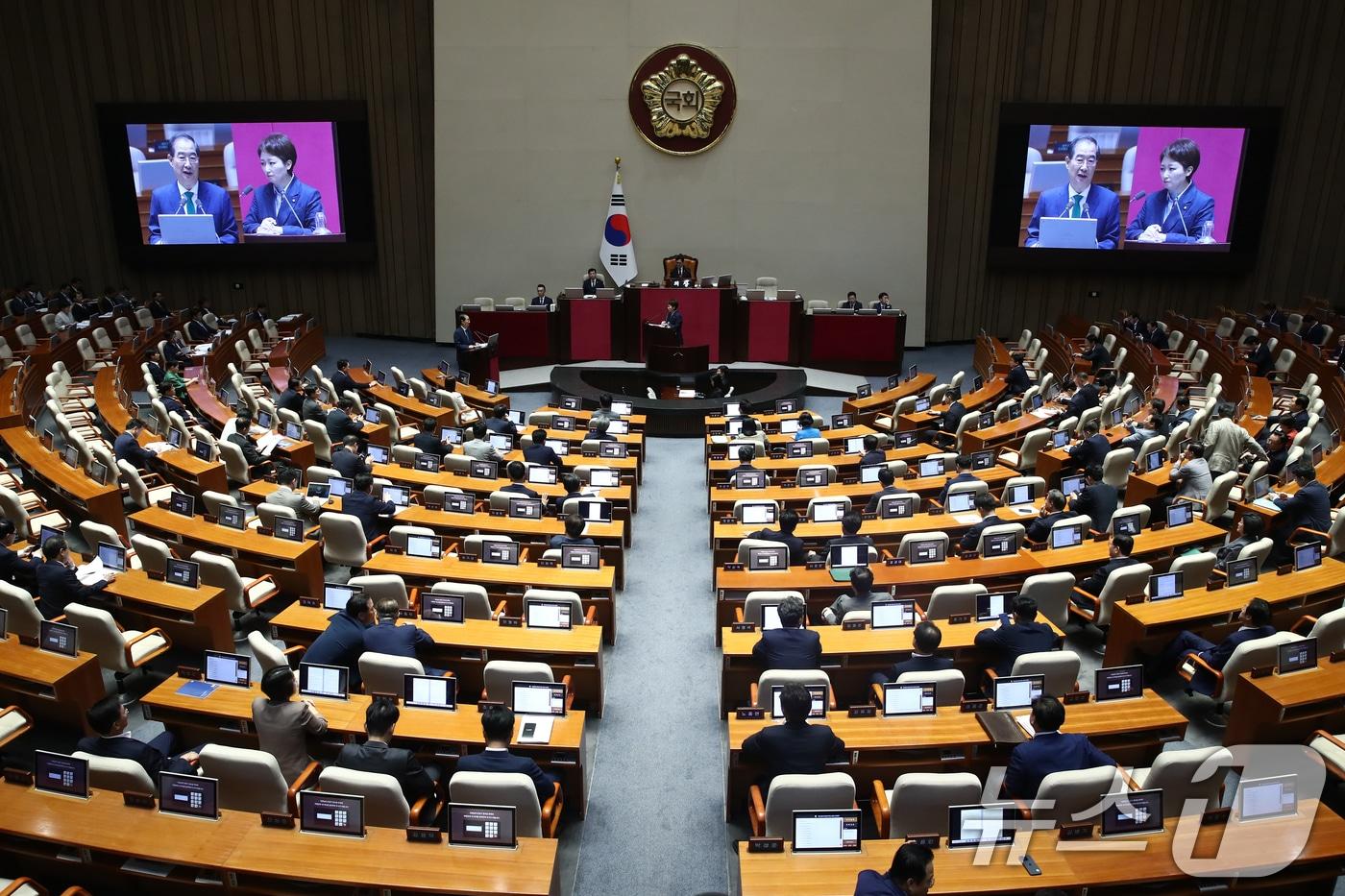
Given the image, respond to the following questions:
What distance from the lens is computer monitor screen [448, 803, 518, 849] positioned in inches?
184

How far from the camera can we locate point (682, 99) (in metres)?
18.4

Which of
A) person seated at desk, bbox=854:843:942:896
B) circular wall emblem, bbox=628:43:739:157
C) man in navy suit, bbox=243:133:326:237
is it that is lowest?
person seated at desk, bbox=854:843:942:896

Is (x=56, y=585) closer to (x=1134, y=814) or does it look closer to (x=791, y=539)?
(x=791, y=539)

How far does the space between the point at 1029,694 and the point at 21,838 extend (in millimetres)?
5553

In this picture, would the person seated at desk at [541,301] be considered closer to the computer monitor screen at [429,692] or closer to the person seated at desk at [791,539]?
the person seated at desk at [791,539]

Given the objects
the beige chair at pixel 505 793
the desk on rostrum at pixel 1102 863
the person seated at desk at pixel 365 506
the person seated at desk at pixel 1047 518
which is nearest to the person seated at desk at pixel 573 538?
the person seated at desk at pixel 365 506

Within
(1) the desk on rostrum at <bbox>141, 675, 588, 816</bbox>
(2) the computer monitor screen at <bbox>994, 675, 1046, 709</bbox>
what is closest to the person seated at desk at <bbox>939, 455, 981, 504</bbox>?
(2) the computer monitor screen at <bbox>994, 675, 1046, 709</bbox>

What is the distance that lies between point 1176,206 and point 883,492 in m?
12.7

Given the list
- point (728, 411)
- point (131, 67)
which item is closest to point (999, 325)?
point (728, 411)

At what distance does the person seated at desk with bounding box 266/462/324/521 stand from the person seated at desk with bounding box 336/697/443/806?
4553mm

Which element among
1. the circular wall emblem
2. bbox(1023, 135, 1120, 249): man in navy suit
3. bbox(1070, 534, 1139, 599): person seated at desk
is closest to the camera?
bbox(1070, 534, 1139, 599): person seated at desk

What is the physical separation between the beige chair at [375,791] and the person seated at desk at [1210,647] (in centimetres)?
542

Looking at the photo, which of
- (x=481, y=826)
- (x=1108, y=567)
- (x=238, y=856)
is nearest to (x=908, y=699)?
(x=481, y=826)

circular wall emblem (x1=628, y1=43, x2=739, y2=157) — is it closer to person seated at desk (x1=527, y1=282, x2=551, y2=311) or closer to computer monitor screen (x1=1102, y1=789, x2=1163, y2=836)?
person seated at desk (x1=527, y1=282, x2=551, y2=311)
